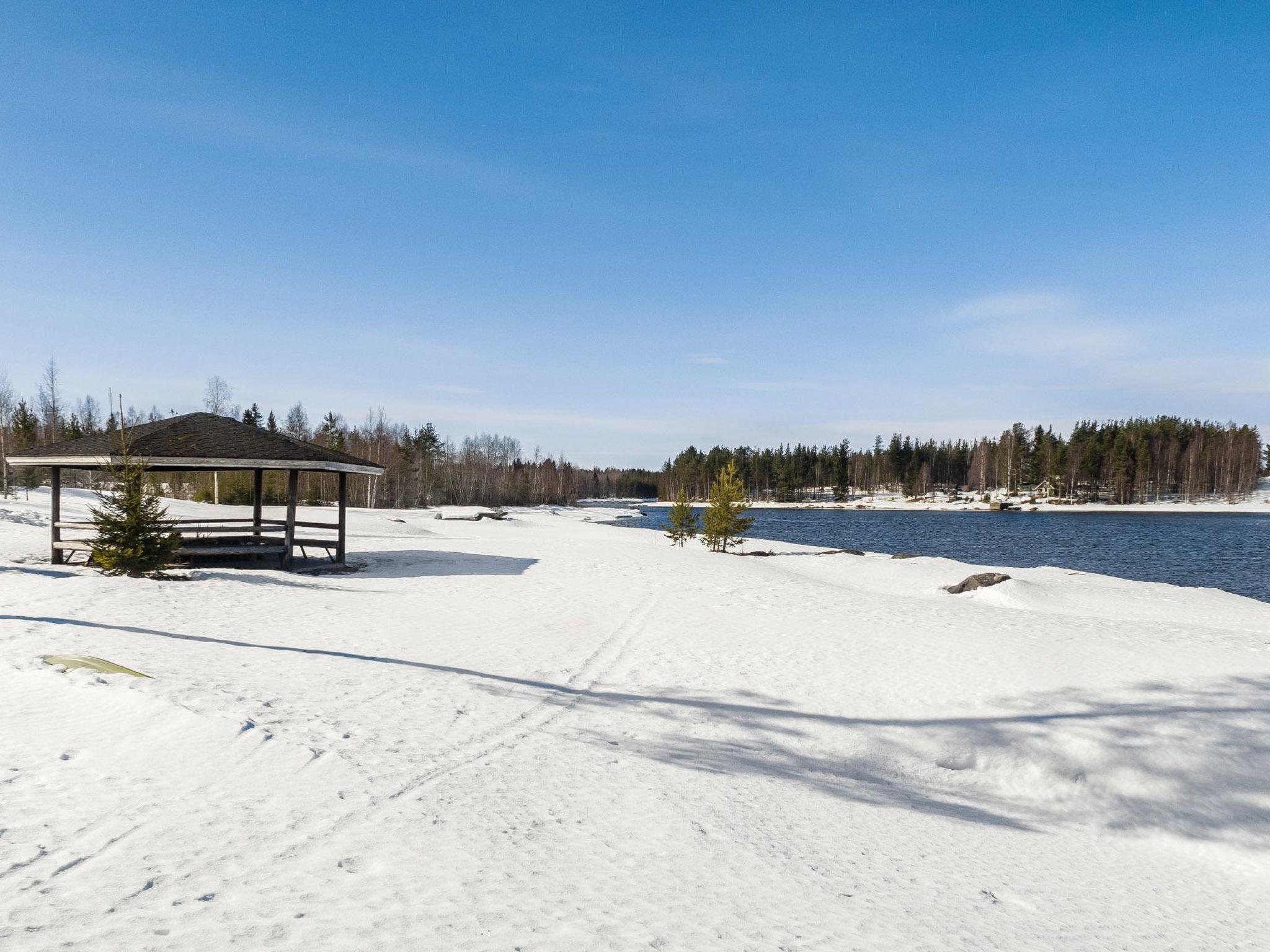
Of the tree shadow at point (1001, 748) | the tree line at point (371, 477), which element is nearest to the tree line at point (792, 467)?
the tree line at point (371, 477)

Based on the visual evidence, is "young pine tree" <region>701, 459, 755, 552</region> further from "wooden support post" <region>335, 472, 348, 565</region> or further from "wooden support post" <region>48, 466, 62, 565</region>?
"wooden support post" <region>48, 466, 62, 565</region>

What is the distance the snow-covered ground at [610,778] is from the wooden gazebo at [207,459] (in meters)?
2.85

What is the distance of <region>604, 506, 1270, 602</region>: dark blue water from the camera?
31.5 metres

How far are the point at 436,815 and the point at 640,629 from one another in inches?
332

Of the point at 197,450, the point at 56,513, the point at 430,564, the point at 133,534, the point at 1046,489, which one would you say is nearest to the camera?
the point at 133,534

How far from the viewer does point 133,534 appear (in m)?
14.5

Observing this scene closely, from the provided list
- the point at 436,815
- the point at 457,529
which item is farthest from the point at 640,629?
the point at 457,529

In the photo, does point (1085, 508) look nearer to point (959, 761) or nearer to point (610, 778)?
point (959, 761)

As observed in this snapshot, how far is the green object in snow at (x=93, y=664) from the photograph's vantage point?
7.56 metres

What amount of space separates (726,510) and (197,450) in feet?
71.5

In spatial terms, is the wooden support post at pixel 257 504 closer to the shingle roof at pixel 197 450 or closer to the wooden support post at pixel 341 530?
the shingle roof at pixel 197 450

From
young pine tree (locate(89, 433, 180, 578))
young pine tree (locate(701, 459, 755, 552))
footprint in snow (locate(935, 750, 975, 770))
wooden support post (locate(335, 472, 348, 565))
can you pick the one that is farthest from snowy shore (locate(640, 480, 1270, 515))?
footprint in snow (locate(935, 750, 975, 770))

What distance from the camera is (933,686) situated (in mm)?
10492

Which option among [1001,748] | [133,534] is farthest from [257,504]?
[1001,748]
